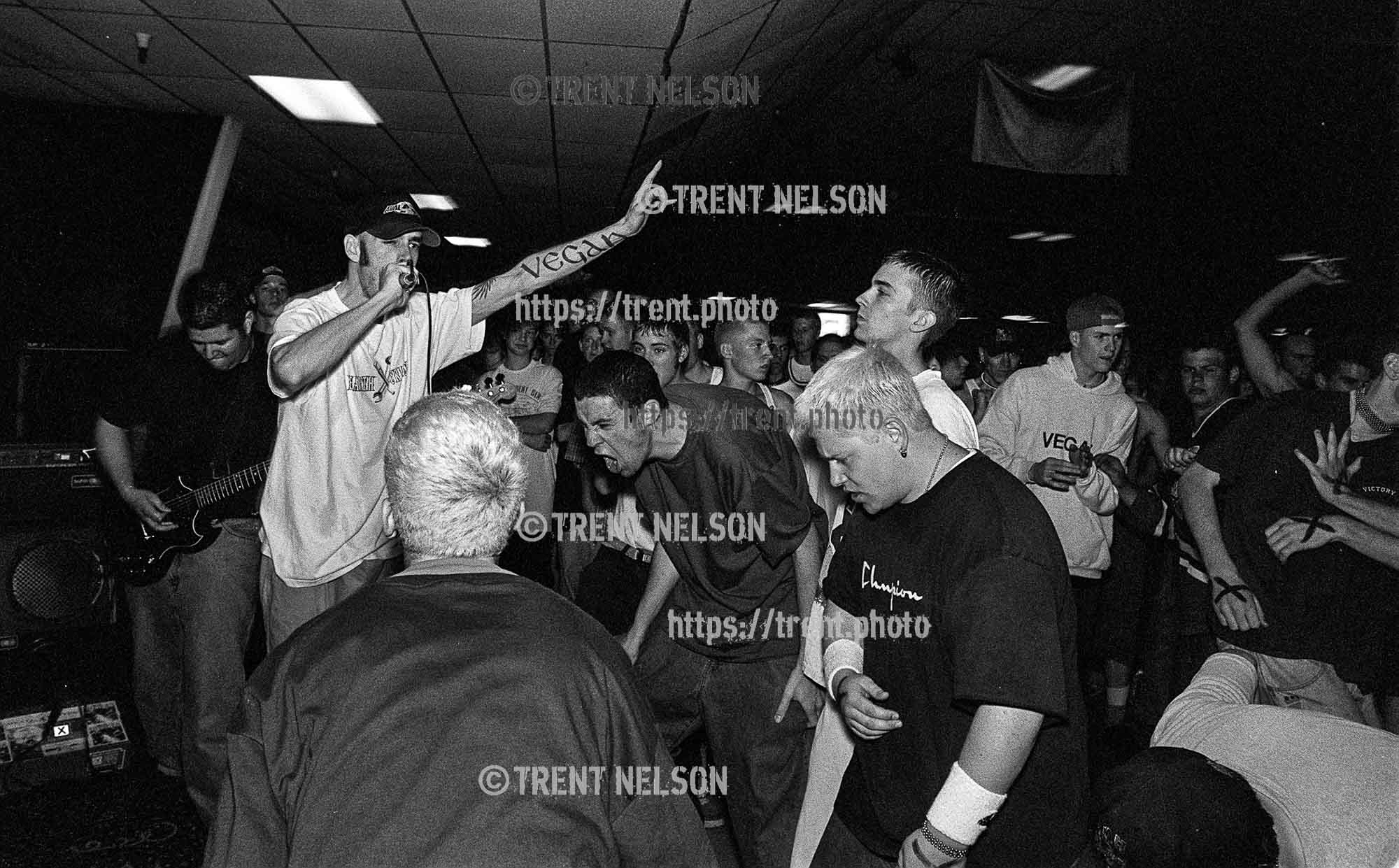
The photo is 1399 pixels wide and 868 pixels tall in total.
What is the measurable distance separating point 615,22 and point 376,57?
135cm

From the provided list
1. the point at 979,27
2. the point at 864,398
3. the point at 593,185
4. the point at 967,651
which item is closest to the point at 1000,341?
the point at 979,27

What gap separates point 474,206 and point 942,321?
638cm

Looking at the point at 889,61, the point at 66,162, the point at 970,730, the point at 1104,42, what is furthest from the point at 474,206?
the point at 970,730

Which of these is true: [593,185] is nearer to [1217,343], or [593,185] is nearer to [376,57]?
[376,57]

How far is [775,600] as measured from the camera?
2.44 meters

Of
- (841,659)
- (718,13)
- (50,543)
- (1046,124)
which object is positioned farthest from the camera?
(1046,124)

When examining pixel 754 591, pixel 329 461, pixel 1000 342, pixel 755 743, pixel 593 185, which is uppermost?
pixel 593 185

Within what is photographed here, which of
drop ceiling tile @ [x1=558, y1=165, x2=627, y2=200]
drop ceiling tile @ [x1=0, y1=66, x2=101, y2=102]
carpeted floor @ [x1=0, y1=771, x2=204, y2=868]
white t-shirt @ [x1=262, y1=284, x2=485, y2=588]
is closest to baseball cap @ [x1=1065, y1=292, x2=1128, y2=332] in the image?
white t-shirt @ [x1=262, y1=284, x2=485, y2=588]

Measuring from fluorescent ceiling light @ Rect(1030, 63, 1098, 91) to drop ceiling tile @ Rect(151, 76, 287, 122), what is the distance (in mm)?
4388

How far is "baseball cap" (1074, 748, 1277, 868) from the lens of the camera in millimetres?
1194

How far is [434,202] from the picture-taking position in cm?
775

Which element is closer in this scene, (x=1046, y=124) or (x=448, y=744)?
(x=448, y=744)

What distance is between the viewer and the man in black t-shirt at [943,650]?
1.30 metres

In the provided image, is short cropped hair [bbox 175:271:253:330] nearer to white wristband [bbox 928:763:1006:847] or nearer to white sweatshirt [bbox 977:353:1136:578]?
white wristband [bbox 928:763:1006:847]
